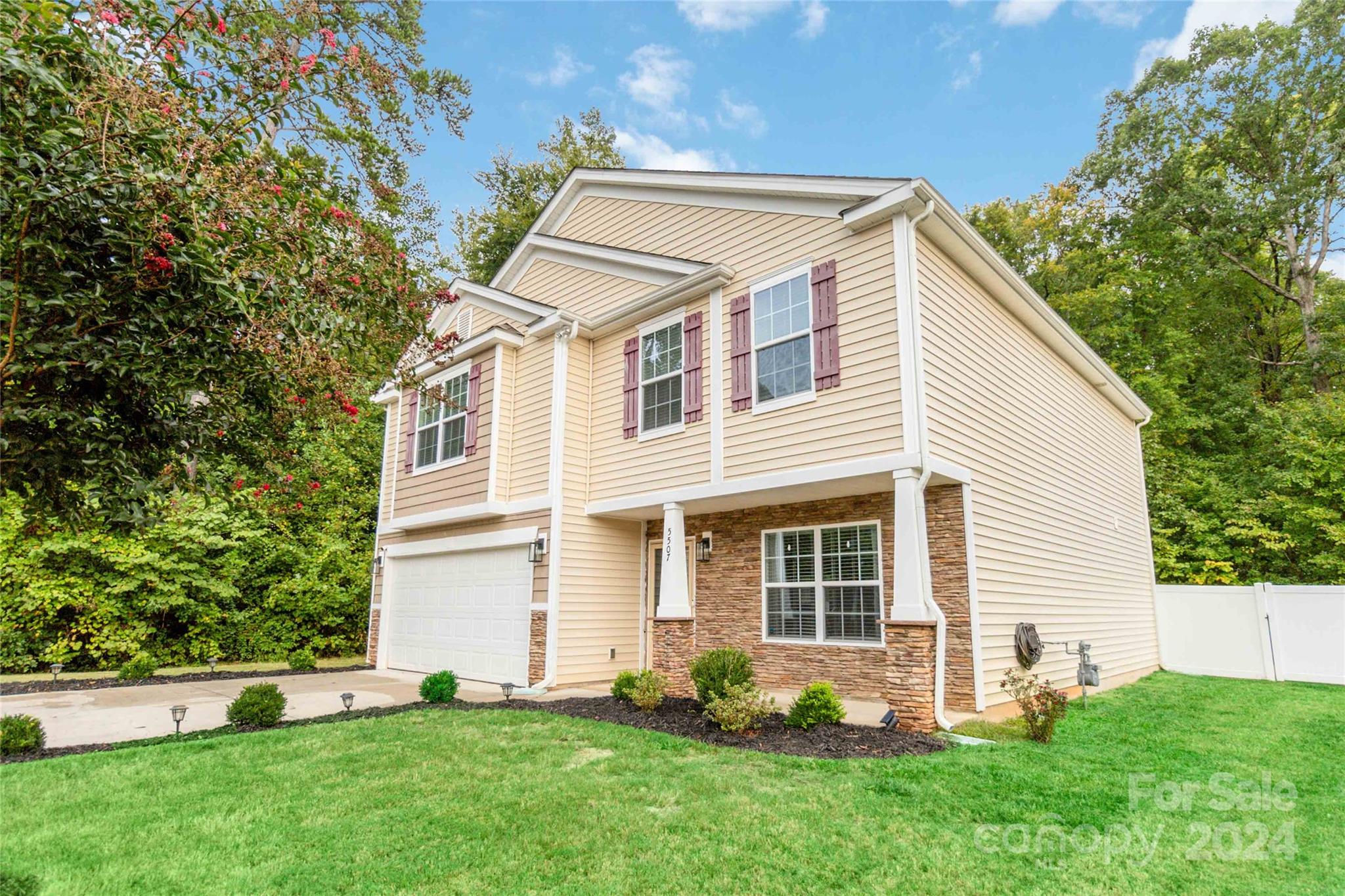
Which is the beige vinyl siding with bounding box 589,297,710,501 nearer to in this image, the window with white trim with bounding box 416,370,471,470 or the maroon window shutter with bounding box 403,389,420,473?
the window with white trim with bounding box 416,370,471,470

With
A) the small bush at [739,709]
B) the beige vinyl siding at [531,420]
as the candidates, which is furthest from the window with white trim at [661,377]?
the small bush at [739,709]

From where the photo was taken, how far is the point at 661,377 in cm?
1046

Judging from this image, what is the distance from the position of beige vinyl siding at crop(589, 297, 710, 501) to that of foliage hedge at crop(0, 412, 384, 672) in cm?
381

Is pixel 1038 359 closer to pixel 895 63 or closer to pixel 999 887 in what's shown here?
pixel 895 63

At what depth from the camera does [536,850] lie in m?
3.95

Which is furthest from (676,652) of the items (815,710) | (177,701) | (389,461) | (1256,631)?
(1256,631)

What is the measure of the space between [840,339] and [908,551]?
2.58 meters

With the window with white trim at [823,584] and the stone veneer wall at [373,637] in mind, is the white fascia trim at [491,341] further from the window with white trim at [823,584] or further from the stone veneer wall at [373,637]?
the window with white trim at [823,584]

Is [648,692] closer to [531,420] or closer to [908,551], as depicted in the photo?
[908,551]

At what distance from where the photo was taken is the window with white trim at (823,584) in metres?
8.94

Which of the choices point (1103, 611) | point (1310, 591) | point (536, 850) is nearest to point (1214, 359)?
point (1310, 591)

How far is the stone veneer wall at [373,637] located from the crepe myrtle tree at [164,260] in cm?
1025

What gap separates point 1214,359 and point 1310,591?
468 inches

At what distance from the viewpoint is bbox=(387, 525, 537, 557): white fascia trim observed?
35.7ft
